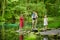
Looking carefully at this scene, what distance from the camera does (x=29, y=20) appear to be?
2378 centimetres

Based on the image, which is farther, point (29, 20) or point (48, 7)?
point (48, 7)

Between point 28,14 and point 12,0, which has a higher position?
point 12,0

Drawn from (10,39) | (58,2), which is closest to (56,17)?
(58,2)

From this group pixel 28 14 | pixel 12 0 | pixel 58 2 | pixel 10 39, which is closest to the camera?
pixel 10 39

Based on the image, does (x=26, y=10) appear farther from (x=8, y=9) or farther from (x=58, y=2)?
(x=58, y=2)

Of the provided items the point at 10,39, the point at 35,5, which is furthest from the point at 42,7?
the point at 10,39

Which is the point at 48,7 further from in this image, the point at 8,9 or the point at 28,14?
the point at 8,9

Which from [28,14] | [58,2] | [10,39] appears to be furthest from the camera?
[58,2]

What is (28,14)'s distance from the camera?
2456 cm

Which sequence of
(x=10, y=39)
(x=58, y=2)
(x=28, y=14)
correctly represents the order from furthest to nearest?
(x=58, y=2) < (x=28, y=14) < (x=10, y=39)

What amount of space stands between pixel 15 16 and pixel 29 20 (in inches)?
62.9

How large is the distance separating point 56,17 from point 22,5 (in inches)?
171

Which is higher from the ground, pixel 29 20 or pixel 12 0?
pixel 12 0

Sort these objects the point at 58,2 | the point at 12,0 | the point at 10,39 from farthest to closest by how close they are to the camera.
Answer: the point at 58,2
the point at 12,0
the point at 10,39
